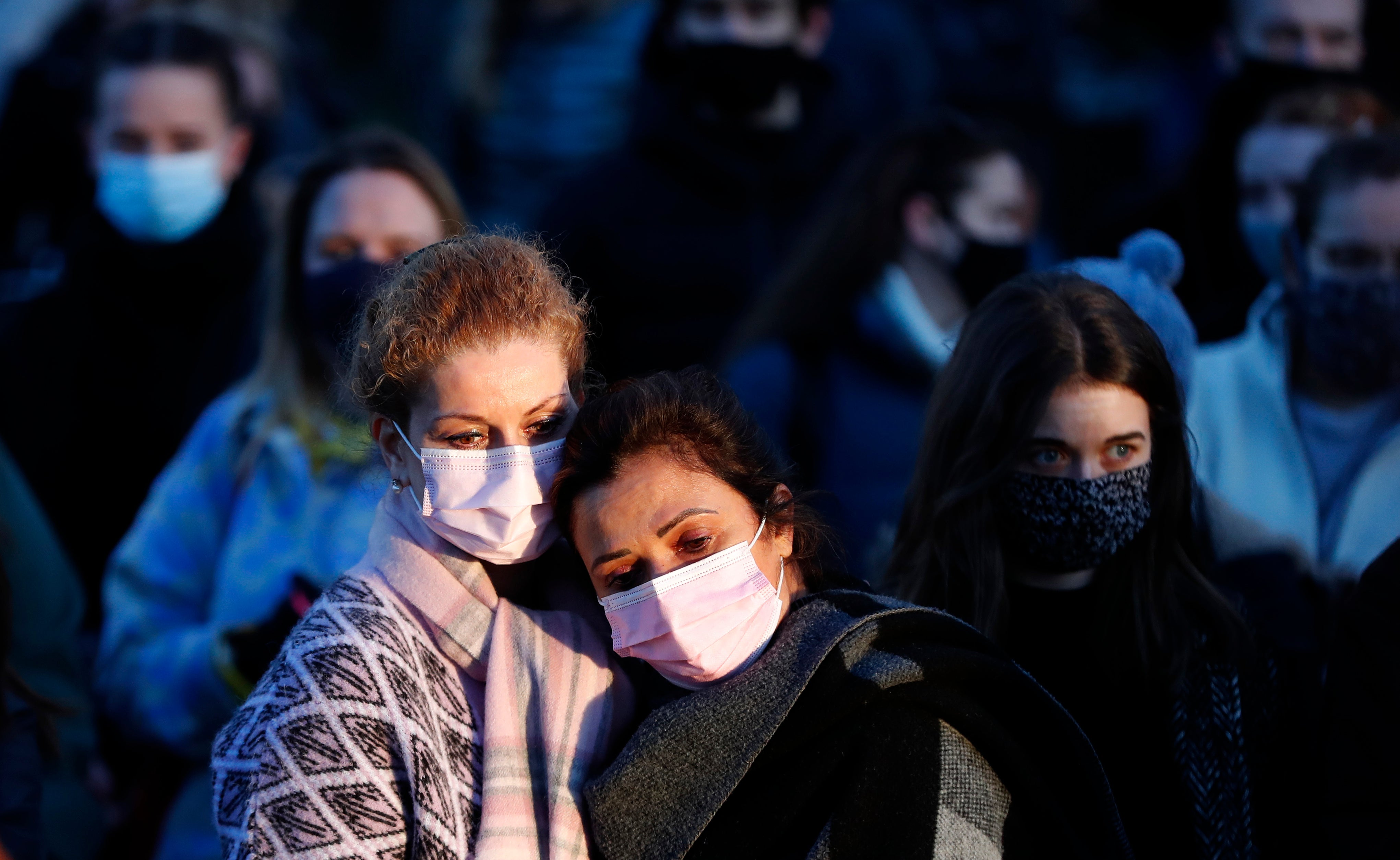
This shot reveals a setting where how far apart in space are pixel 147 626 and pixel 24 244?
Answer: 288 centimetres

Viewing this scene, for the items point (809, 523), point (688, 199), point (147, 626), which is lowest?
point (147, 626)

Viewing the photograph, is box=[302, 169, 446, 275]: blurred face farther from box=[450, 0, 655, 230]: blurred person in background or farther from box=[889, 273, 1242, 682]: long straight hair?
box=[450, 0, 655, 230]: blurred person in background

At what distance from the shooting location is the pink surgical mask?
234 centimetres

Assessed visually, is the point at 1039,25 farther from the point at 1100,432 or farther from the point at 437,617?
the point at 437,617

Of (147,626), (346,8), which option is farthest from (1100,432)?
(346,8)

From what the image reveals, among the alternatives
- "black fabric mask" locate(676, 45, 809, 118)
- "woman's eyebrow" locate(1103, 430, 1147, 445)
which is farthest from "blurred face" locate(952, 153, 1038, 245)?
"woman's eyebrow" locate(1103, 430, 1147, 445)

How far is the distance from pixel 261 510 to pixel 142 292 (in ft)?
4.99

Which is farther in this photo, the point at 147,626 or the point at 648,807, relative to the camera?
the point at 147,626

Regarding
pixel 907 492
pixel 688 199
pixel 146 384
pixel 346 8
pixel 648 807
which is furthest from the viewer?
pixel 346 8

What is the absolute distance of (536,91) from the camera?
301 inches

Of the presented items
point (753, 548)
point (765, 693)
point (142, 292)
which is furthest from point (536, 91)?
point (765, 693)

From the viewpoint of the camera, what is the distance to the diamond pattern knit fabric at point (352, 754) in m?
2.26

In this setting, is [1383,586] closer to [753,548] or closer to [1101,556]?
[1101,556]

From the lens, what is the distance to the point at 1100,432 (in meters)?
2.84
